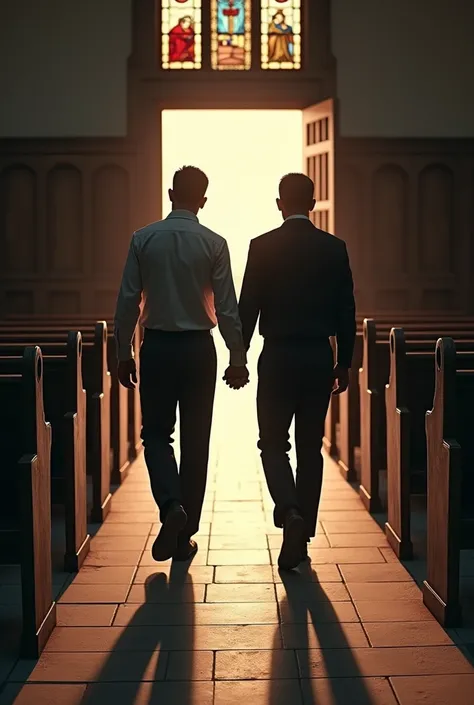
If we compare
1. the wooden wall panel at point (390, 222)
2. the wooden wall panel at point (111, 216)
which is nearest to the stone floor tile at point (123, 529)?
the wooden wall panel at point (111, 216)

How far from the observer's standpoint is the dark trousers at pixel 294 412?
4434 mm

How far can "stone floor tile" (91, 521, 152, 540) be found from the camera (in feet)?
17.3

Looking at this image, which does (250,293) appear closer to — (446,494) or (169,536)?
(169,536)

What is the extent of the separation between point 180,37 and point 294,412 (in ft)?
22.6

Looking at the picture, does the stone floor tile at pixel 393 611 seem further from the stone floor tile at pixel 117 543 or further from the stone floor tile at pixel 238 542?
the stone floor tile at pixel 117 543

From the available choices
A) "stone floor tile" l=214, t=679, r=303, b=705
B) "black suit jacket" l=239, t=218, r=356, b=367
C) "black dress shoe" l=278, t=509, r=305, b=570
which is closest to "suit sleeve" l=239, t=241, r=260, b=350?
"black suit jacket" l=239, t=218, r=356, b=367

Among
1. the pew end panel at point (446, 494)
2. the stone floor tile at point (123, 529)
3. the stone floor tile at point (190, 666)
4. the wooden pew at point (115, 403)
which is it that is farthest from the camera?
the wooden pew at point (115, 403)

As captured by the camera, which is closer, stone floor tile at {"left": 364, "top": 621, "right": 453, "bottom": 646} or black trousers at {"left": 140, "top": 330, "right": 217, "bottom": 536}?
stone floor tile at {"left": 364, "top": 621, "right": 453, "bottom": 646}

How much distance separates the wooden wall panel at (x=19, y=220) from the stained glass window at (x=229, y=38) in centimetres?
211

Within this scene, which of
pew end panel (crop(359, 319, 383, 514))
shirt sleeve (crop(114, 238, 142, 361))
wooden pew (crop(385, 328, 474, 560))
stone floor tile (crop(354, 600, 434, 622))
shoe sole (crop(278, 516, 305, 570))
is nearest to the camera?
stone floor tile (crop(354, 600, 434, 622))

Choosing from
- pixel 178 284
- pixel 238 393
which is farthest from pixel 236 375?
pixel 238 393

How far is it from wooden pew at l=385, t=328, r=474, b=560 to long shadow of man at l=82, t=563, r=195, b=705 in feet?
3.36

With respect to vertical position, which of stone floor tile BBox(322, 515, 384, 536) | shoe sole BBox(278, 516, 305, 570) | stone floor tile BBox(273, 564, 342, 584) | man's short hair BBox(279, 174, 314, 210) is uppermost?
man's short hair BBox(279, 174, 314, 210)

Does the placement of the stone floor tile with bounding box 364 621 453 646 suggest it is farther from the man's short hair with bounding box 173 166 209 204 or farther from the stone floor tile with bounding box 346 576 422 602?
the man's short hair with bounding box 173 166 209 204
